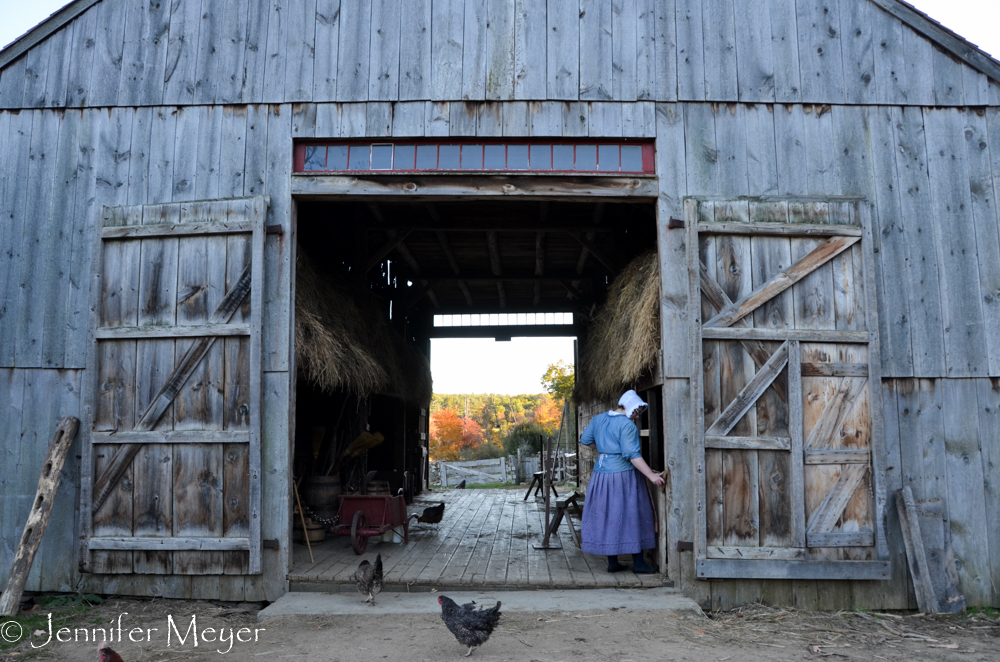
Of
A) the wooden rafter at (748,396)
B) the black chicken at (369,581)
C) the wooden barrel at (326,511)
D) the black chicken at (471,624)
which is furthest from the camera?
the wooden barrel at (326,511)

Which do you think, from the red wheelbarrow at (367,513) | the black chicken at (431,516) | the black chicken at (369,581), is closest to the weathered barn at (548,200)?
the black chicken at (369,581)

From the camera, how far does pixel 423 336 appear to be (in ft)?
48.9

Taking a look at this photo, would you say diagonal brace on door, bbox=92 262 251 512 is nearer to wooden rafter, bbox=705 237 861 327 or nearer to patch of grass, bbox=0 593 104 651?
patch of grass, bbox=0 593 104 651

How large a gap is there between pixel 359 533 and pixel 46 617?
8.63 feet

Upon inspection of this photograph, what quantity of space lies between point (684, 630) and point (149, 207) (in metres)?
5.22

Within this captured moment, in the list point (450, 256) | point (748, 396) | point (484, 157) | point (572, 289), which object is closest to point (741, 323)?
point (748, 396)

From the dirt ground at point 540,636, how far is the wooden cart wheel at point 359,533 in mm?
1473

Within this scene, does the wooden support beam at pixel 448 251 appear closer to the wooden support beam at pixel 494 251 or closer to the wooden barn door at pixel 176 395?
the wooden support beam at pixel 494 251

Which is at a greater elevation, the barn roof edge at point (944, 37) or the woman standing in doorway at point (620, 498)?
the barn roof edge at point (944, 37)

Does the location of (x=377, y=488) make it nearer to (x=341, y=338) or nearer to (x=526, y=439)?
(x=341, y=338)

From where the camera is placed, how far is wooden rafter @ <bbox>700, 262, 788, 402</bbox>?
5.90 meters

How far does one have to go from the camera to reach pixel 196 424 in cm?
602

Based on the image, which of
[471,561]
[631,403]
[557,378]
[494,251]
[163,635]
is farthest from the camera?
[557,378]

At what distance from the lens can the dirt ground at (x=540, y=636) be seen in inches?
185
